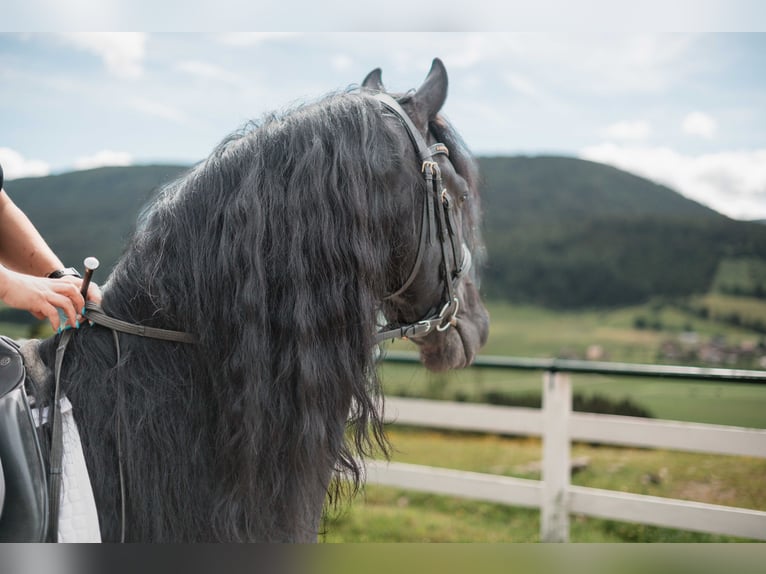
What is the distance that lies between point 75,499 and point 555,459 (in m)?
3.69

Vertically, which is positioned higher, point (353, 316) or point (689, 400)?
point (353, 316)

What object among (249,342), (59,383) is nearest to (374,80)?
(249,342)

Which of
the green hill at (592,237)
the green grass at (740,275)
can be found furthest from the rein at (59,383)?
the green hill at (592,237)

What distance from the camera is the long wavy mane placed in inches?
58.4

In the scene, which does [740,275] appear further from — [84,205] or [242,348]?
[242,348]

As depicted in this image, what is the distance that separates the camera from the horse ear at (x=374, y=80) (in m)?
2.09

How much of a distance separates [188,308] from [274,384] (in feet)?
0.94

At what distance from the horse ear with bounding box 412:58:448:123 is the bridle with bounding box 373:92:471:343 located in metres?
0.09

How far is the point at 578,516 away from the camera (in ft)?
15.5

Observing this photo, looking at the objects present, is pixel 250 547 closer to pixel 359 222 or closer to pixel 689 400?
pixel 359 222

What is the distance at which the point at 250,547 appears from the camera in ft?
4.96

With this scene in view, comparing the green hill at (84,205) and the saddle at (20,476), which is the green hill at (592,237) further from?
the saddle at (20,476)

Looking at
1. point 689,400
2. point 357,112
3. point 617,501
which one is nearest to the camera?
point 357,112

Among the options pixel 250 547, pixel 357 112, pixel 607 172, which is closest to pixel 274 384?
pixel 250 547
